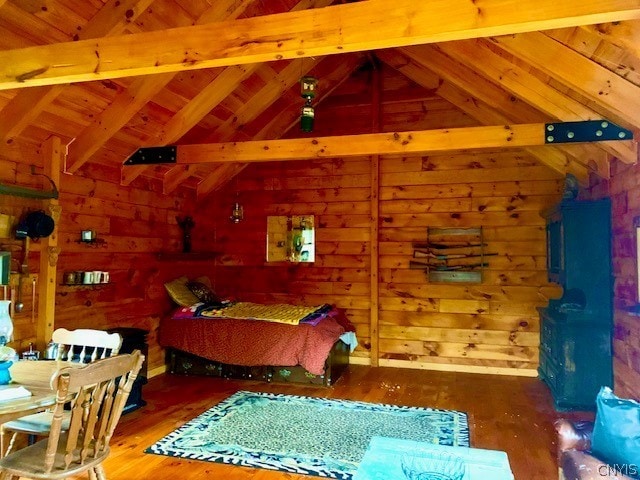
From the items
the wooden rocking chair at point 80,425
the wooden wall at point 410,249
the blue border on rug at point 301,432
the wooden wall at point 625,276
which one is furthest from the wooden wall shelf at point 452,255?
the wooden rocking chair at point 80,425

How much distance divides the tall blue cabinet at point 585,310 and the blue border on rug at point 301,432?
1.07m

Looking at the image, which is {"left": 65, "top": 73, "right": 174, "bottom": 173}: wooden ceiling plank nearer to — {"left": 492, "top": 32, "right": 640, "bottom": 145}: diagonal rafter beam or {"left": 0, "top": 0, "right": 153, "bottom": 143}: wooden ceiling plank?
{"left": 0, "top": 0, "right": 153, "bottom": 143}: wooden ceiling plank

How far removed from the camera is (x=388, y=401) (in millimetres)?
4238

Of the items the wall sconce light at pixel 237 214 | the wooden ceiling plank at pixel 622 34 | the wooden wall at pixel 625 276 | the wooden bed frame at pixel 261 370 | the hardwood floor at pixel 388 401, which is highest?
the wooden ceiling plank at pixel 622 34

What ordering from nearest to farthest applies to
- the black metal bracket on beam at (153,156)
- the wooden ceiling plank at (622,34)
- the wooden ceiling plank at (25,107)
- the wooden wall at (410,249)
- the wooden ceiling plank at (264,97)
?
1. the wooden ceiling plank at (622,34)
2. the wooden ceiling plank at (25,107)
3. the black metal bracket on beam at (153,156)
4. the wooden ceiling plank at (264,97)
5. the wooden wall at (410,249)

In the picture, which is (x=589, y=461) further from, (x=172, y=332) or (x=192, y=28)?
(x=172, y=332)

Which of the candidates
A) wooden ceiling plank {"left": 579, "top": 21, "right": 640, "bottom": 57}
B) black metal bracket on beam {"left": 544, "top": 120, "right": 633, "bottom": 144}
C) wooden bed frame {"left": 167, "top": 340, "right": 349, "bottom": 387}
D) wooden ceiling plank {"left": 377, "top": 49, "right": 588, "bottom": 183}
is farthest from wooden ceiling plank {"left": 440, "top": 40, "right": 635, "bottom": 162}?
wooden bed frame {"left": 167, "top": 340, "right": 349, "bottom": 387}

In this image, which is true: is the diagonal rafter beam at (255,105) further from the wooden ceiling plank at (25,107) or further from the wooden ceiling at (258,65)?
the wooden ceiling plank at (25,107)

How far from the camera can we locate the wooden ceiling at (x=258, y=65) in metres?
2.09

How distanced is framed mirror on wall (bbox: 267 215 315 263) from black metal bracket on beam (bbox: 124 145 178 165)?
2034 mm

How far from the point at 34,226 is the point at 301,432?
2.60 metres

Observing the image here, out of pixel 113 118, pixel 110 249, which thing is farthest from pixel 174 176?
pixel 113 118

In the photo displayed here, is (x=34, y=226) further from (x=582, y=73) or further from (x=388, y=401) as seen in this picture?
(x=582, y=73)

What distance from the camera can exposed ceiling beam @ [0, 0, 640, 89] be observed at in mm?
1897
